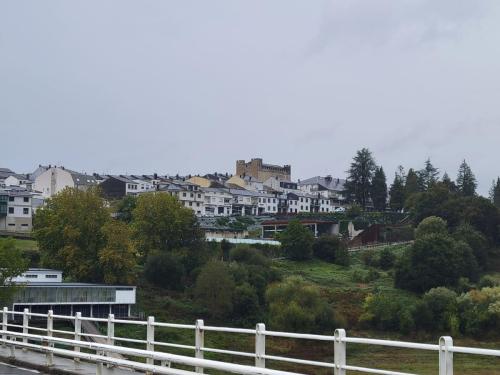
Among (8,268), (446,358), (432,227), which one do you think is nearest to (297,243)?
(432,227)

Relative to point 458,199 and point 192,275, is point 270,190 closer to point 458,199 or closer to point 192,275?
point 458,199

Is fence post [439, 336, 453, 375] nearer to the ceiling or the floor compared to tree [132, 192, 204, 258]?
nearer to the floor

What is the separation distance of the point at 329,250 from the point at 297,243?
17.4 ft

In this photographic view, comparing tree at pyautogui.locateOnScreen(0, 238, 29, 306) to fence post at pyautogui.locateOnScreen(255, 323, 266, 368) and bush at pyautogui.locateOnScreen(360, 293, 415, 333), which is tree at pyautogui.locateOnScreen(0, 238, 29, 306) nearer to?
bush at pyautogui.locateOnScreen(360, 293, 415, 333)

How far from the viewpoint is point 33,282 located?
6731cm

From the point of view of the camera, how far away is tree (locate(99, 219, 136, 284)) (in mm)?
72875

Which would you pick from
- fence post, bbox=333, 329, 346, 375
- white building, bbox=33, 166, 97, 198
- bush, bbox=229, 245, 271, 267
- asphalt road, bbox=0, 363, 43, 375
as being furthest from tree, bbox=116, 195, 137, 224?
fence post, bbox=333, 329, 346, 375

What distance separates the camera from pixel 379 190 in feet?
516

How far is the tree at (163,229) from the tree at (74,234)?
10727mm

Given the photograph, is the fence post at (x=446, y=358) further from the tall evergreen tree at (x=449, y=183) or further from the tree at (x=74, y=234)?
the tall evergreen tree at (x=449, y=183)

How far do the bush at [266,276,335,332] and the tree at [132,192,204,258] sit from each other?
22131 millimetres

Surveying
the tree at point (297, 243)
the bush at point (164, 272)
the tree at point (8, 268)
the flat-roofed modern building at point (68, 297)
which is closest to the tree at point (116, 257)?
the flat-roofed modern building at point (68, 297)

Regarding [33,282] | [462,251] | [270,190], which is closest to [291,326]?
[33,282]

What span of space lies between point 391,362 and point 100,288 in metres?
29.0
